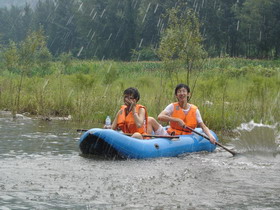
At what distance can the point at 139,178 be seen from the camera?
6816 mm

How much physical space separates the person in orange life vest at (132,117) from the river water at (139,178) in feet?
2.29

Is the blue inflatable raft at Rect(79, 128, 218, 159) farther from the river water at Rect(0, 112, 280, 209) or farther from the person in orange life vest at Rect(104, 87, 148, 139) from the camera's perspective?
the person in orange life vest at Rect(104, 87, 148, 139)

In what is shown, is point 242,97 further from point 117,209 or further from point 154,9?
point 154,9

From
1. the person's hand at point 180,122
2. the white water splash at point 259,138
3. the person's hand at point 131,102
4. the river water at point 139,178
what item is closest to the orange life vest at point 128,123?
the person's hand at point 131,102

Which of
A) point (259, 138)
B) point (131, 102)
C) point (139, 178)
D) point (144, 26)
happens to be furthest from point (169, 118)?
point (144, 26)

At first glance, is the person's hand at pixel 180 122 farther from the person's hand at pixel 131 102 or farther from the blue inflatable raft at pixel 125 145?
the person's hand at pixel 131 102

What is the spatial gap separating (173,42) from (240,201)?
7.45 metres

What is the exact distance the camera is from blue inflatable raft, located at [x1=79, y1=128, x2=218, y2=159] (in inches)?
319

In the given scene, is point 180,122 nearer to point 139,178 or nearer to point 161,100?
point 139,178

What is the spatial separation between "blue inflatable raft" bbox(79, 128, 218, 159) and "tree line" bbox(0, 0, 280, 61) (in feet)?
93.9

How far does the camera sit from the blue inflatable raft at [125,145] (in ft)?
26.6

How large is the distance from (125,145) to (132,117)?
2.25 feet

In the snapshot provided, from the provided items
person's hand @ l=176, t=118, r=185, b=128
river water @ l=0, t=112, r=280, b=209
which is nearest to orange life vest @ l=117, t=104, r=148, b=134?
person's hand @ l=176, t=118, r=185, b=128

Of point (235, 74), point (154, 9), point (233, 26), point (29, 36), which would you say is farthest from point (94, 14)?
point (29, 36)
